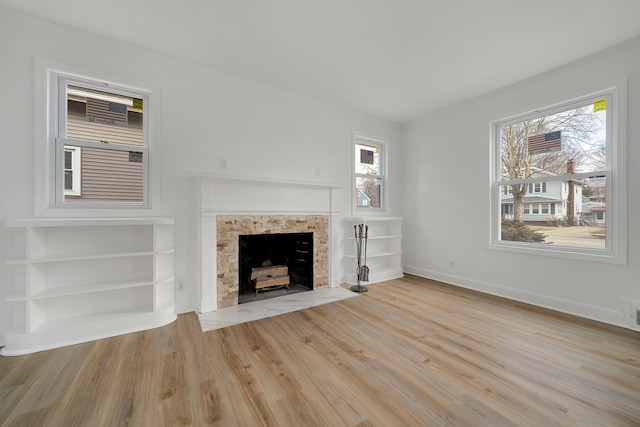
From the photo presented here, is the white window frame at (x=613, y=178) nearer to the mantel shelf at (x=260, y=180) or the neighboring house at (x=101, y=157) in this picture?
the mantel shelf at (x=260, y=180)

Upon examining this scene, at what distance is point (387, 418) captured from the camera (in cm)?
141

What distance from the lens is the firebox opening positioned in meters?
3.40

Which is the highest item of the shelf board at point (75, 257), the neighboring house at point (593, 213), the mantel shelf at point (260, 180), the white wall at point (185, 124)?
the white wall at point (185, 124)

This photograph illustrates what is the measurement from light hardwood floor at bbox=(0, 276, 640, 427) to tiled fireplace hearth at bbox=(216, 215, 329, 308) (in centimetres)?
51

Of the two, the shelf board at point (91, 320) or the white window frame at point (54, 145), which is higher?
the white window frame at point (54, 145)

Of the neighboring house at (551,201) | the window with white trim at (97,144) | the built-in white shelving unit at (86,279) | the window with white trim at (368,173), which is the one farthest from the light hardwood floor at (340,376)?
the window with white trim at (368,173)

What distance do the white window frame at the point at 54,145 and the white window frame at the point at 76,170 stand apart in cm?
6

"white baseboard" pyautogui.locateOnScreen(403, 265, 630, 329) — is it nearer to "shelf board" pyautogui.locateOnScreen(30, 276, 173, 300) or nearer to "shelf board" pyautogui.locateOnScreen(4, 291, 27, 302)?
"shelf board" pyautogui.locateOnScreen(30, 276, 173, 300)

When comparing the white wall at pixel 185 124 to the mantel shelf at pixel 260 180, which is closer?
the white wall at pixel 185 124

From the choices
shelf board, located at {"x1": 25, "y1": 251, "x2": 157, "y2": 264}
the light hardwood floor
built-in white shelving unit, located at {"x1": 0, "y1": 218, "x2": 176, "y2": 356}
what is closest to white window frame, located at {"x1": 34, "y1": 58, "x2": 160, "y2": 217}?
built-in white shelving unit, located at {"x1": 0, "y1": 218, "x2": 176, "y2": 356}

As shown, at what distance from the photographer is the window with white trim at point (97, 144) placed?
2420 mm

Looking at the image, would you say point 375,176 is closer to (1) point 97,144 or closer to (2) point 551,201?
(2) point 551,201

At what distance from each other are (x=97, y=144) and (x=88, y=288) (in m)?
1.40

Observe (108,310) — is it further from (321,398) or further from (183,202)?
(321,398)
